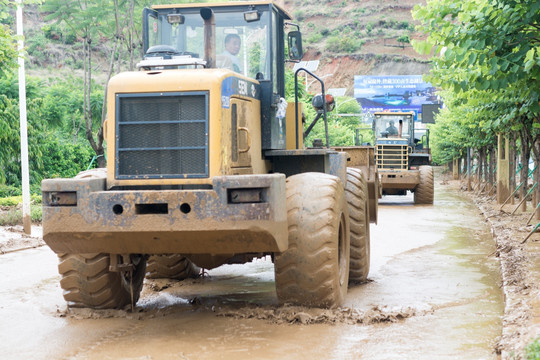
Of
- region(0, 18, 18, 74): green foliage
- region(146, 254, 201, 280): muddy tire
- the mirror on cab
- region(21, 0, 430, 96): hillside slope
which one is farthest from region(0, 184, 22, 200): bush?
region(21, 0, 430, 96): hillside slope

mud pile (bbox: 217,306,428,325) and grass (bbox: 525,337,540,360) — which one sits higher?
grass (bbox: 525,337,540,360)

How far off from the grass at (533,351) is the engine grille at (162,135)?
323cm

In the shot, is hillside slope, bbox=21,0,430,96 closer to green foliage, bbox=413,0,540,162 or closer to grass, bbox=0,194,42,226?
grass, bbox=0,194,42,226

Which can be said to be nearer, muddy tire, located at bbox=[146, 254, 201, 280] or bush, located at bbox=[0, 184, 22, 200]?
muddy tire, located at bbox=[146, 254, 201, 280]

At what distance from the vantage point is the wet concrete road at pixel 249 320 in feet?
22.8

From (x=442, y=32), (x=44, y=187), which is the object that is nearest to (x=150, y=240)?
(x=44, y=187)

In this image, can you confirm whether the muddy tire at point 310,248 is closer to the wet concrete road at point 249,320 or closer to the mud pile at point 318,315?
the mud pile at point 318,315

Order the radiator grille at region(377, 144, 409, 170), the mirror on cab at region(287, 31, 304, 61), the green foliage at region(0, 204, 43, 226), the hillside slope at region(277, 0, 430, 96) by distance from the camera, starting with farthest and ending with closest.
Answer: the hillside slope at region(277, 0, 430, 96) → the radiator grille at region(377, 144, 409, 170) → the green foliage at region(0, 204, 43, 226) → the mirror on cab at region(287, 31, 304, 61)

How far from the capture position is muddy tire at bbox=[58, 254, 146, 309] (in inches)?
321

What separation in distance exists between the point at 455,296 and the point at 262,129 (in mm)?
2934

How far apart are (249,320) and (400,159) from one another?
21047 millimetres

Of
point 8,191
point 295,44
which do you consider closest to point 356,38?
point 8,191

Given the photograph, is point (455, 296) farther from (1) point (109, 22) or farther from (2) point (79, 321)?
(1) point (109, 22)

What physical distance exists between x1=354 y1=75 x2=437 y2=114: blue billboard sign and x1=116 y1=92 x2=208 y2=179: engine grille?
7104 cm
